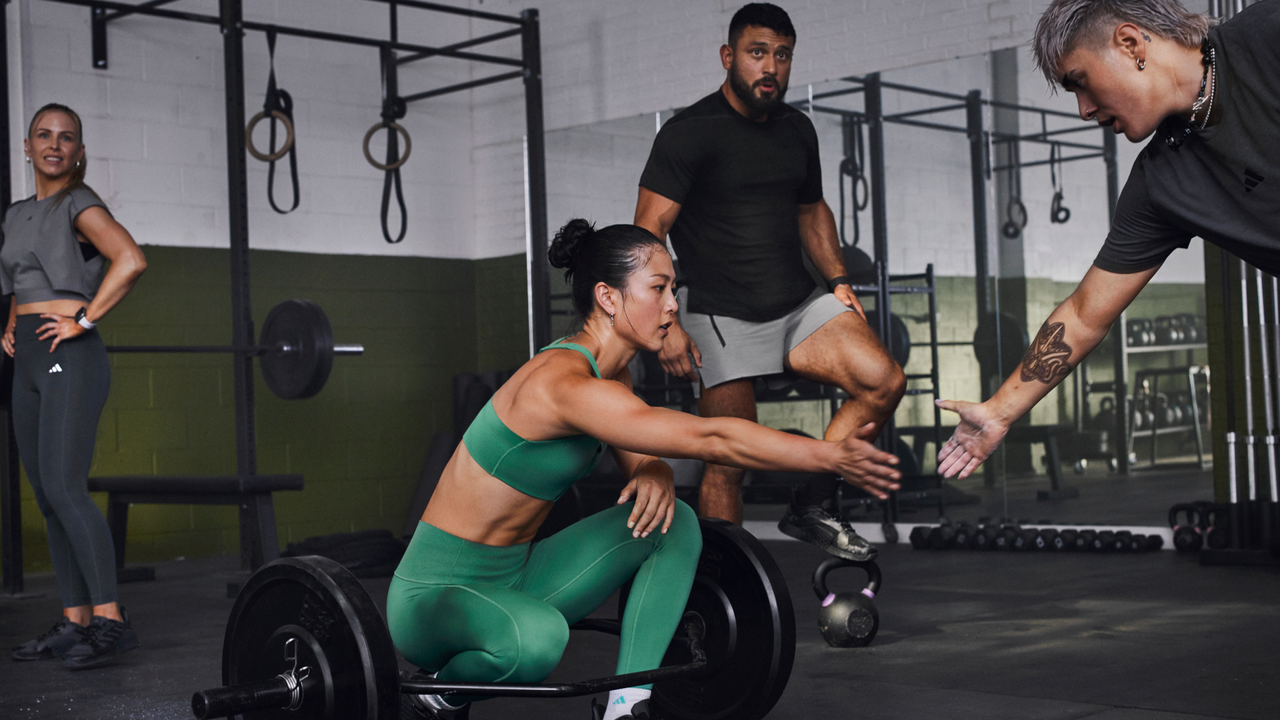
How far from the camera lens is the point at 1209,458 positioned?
4.73m

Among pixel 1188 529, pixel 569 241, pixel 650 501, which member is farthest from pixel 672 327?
pixel 1188 529

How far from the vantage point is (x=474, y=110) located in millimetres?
7086

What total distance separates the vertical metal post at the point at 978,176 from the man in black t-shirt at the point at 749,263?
210 centimetres

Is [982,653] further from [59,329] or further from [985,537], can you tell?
[59,329]

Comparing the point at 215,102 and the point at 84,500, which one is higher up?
the point at 215,102

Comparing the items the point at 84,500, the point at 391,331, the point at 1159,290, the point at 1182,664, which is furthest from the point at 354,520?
the point at 1182,664

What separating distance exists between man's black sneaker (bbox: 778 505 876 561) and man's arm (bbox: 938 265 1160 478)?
1.01 m

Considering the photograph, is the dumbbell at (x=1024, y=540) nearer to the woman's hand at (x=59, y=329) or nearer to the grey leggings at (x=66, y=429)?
the grey leggings at (x=66, y=429)

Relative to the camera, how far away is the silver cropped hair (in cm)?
167

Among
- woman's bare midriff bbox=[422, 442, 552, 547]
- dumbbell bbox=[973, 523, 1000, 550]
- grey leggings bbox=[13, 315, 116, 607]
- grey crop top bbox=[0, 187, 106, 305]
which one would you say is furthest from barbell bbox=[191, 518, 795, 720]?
dumbbell bbox=[973, 523, 1000, 550]

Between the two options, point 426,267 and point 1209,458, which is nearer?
point 1209,458

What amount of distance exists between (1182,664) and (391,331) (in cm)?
465

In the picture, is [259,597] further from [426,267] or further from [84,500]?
[426,267]

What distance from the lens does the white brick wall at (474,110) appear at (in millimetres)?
5246
